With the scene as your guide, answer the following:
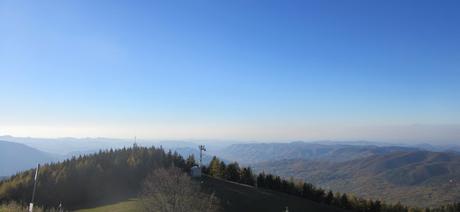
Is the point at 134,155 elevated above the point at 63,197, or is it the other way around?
the point at 134,155

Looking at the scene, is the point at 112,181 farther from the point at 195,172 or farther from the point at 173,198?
the point at 173,198

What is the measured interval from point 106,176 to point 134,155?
1030 cm

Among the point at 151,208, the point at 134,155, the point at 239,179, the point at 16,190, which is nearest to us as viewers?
the point at 151,208

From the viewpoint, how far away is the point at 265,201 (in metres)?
80.2

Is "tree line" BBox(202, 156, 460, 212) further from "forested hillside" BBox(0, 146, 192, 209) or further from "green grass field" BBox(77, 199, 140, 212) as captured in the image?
"green grass field" BBox(77, 199, 140, 212)

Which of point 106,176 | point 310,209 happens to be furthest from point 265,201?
point 106,176

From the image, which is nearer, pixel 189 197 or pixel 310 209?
pixel 189 197

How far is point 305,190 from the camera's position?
106 m

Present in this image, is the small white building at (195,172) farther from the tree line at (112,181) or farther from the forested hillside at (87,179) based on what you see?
the forested hillside at (87,179)

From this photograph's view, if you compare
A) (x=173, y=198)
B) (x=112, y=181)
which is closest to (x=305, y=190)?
(x=112, y=181)

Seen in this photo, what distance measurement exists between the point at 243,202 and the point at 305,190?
33997 mm

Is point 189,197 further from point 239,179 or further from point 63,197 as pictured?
point 239,179

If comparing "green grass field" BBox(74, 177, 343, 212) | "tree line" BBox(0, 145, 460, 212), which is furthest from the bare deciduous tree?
"tree line" BBox(0, 145, 460, 212)

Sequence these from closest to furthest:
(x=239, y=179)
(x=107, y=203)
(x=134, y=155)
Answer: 1. (x=107, y=203)
2. (x=134, y=155)
3. (x=239, y=179)
